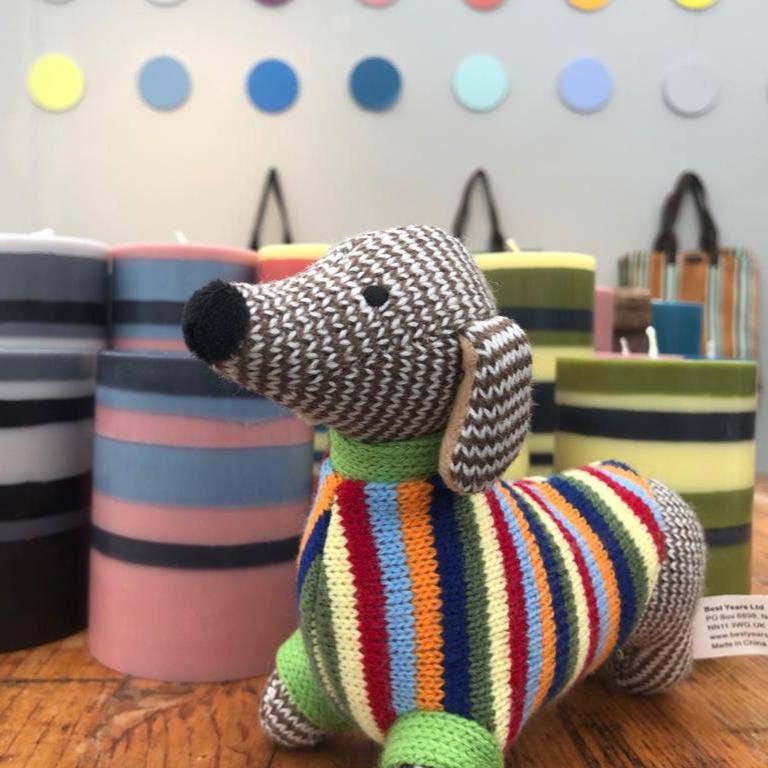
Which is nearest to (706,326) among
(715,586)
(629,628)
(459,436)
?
(715,586)

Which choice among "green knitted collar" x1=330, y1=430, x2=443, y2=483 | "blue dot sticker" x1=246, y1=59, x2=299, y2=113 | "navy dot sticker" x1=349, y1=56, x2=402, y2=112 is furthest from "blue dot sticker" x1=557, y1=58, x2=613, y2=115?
"green knitted collar" x1=330, y1=430, x2=443, y2=483

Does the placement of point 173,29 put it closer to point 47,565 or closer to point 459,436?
point 47,565

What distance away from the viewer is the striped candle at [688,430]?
45 centimetres

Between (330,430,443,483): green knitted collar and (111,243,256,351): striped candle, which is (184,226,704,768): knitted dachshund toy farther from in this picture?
(111,243,256,351): striped candle

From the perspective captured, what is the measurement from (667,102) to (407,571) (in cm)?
111

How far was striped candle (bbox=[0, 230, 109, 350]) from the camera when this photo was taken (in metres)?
0.49

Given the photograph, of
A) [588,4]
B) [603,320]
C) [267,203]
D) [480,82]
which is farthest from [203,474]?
[588,4]

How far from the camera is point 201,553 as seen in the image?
0.42 m

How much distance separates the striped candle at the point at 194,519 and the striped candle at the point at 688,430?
170 mm

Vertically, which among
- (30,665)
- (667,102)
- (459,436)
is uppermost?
(667,102)

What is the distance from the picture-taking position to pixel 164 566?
0.42 m

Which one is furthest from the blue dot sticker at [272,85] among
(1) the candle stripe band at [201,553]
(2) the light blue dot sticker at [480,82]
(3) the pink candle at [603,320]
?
(1) the candle stripe band at [201,553]

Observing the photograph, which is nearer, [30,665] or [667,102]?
[30,665]

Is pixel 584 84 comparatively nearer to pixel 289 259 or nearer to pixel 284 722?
pixel 289 259
